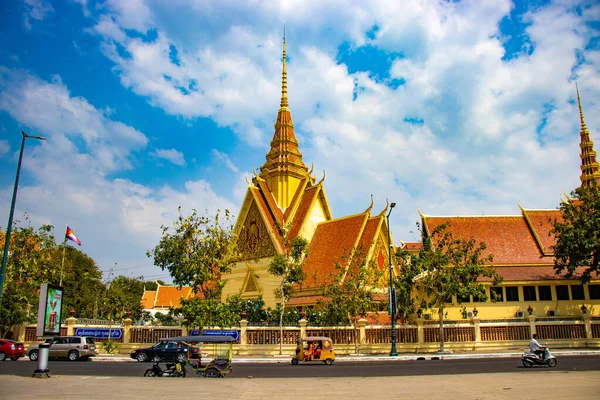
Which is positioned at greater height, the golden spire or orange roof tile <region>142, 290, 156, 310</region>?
the golden spire

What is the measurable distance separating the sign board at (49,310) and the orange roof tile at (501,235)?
27.8 meters

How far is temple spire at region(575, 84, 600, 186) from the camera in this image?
198 feet

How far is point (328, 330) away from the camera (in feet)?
96.4

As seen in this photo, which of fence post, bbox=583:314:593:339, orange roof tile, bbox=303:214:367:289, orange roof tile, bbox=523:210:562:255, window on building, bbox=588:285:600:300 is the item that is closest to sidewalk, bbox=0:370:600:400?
fence post, bbox=583:314:593:339

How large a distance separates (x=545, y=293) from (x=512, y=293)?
6.90 feet

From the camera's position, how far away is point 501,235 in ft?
131

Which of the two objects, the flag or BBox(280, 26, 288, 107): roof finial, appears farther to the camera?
BBox(280, 26, 288, 107): roof finial

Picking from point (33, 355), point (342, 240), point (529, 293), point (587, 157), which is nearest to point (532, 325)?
point (529, 293)

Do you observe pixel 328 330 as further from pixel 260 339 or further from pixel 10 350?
pixel 10 350

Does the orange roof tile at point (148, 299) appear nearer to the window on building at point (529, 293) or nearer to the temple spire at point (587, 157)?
the window on building at point (529, 293)

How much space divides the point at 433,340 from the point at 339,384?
701 inches

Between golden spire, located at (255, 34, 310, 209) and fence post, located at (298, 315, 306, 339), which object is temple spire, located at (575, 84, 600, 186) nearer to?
golden spire, located at (255, 34, 310, 209)

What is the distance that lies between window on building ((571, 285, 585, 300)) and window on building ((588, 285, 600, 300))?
1.90 feet

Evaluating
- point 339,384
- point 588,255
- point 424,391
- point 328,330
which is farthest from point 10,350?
point 588,255
